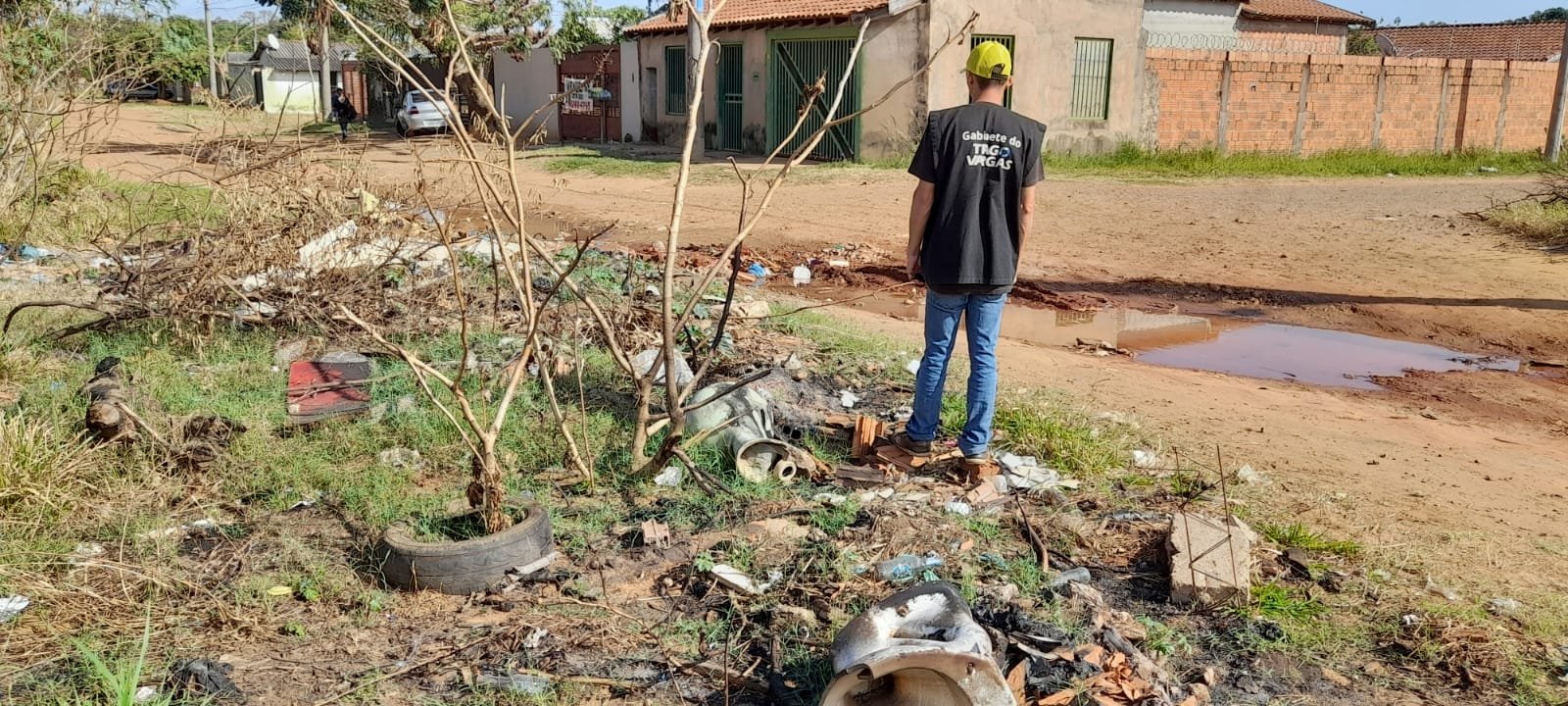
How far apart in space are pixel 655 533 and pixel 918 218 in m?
1.59

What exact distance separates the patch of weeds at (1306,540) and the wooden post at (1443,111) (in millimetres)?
22175

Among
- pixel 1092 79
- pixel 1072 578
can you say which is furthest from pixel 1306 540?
pixel 1092 79

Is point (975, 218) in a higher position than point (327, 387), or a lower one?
higher

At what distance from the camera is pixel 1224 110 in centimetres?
1995

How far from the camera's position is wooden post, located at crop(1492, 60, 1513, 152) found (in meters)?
23.0

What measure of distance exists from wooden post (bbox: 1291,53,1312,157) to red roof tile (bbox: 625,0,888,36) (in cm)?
859

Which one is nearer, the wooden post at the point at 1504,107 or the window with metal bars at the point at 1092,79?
the window with metal bars at the point at 1092,79

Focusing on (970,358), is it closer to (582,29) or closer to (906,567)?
(906,567)

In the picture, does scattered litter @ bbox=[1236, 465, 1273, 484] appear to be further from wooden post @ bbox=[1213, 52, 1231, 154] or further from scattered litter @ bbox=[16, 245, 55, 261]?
wooden post @ bbox=[1213, 52, 1231, 154]

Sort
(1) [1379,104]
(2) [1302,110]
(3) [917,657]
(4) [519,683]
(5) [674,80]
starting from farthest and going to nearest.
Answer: (5) [674,80]
(1) [1379,104]
(2) [1302,110]
(4) [519,683]
(3) [917,657]

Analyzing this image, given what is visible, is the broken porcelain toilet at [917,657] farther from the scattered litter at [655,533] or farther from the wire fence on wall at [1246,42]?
the wire fence on wall at [1246,42]

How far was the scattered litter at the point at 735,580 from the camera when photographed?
3391mm

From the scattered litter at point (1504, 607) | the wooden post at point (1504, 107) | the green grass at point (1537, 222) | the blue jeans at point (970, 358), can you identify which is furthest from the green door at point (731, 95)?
the scattered litter at point (1504, 607)

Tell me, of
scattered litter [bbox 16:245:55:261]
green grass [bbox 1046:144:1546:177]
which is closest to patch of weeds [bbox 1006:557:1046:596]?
scattered litter [bbox 16:245:55:261]
